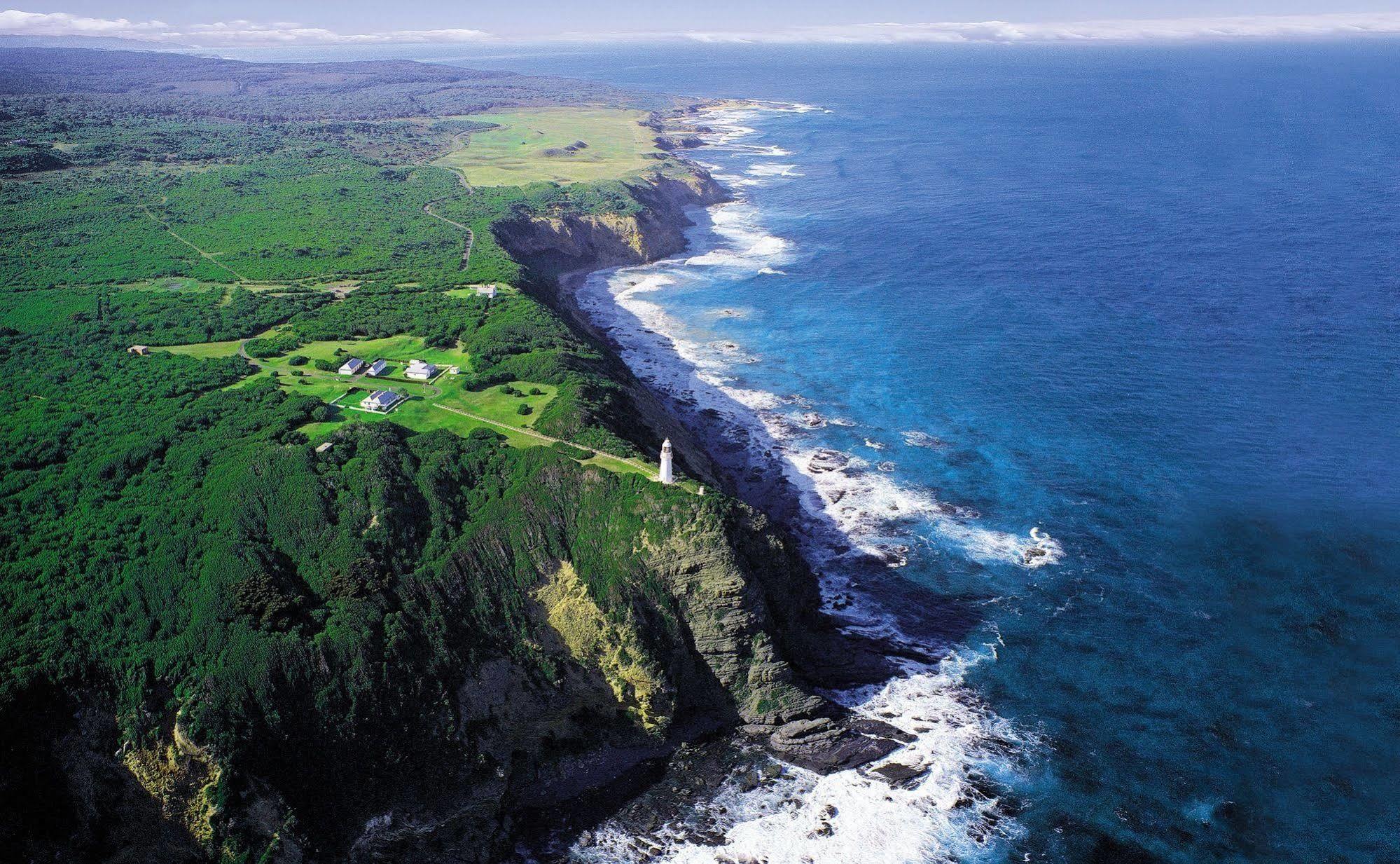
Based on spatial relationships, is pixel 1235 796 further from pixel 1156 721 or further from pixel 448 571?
pixel 448 571

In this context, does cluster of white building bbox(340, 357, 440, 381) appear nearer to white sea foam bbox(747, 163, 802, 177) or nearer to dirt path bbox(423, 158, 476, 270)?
dirt path bbox(423, 158, 476, 270)

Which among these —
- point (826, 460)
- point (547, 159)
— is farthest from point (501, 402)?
point (547, 159)

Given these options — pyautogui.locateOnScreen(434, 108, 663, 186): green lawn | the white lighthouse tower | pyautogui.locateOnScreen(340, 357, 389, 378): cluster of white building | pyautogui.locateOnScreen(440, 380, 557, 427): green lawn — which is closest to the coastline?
pyautogui.locateOnScreen(440, 380, 557, 427): green lawn

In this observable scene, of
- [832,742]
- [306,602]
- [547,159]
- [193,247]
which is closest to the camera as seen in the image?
[306,602]

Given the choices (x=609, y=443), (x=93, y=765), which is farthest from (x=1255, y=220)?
(x=93, y=765)

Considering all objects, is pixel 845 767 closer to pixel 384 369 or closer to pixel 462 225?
pixel 384 369

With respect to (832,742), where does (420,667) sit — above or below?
above

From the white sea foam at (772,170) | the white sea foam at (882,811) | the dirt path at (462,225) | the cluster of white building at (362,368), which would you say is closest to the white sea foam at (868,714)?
the white sea foam at (882,811)
